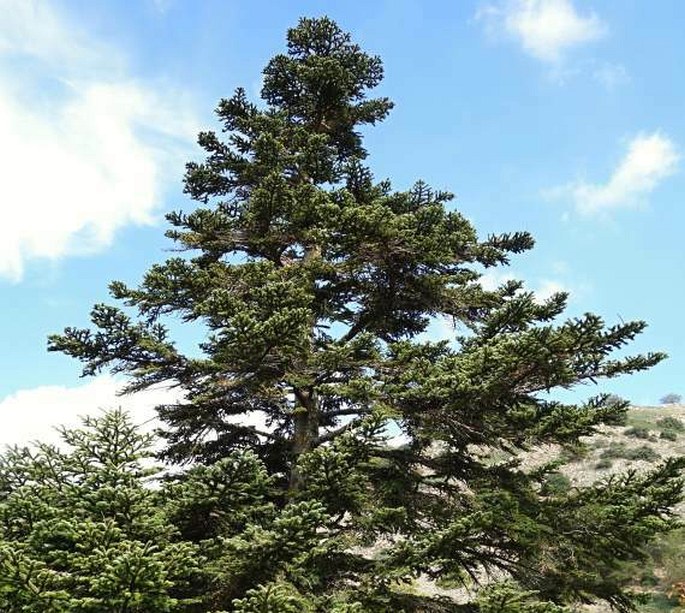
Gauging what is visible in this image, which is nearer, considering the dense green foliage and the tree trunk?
the dense green foliage

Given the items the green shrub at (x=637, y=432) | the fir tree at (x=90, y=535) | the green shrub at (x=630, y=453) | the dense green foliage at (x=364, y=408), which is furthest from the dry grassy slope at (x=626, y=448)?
the fir tree at (x=90, y=535)

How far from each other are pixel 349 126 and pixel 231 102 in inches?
108

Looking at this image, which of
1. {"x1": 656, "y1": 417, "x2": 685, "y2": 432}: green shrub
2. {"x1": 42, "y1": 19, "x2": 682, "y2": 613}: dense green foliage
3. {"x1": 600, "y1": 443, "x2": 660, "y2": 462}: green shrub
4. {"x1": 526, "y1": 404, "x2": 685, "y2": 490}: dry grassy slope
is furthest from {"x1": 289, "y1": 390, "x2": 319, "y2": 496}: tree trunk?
{"x1": 656, "y1": 417, "x2": 685, "y2": 432}: green shrub

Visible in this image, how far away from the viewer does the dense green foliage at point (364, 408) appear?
24.0 ft

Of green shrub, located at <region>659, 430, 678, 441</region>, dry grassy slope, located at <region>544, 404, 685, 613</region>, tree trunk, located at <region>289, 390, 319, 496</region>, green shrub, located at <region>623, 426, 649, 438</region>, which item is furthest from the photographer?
green shrub, located at <region>623, 426, 649, 438</region>

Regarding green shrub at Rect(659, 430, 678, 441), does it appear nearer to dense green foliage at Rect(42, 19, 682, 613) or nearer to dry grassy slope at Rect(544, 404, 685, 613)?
dry grassy slope at Rect(544, 404, 685, 613)

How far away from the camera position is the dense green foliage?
7320 millimetres

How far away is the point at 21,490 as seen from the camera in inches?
282

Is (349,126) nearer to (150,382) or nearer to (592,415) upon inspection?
(150,382)

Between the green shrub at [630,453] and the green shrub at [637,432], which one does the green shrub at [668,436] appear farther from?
the green shrub at [630,453]

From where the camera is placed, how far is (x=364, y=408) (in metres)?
9.41

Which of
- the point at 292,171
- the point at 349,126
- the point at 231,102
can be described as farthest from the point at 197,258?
the point at 349,126

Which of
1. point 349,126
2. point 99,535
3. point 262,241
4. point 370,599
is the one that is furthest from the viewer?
point 349,126

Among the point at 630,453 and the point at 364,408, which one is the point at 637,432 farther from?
the point at 364,408
